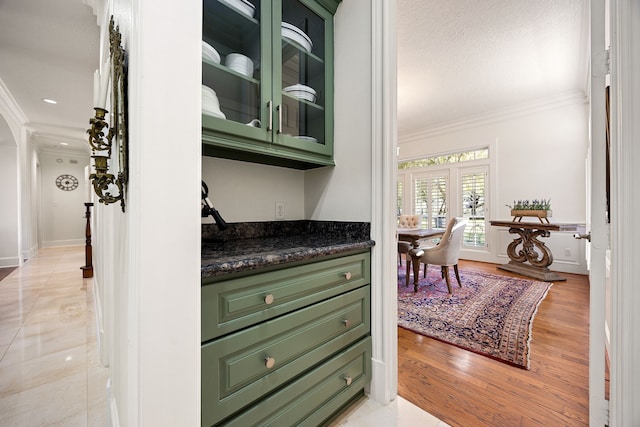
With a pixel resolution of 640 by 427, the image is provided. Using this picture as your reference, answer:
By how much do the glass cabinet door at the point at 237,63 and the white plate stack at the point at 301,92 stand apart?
0.51 ft

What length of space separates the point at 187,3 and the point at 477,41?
10.7ft

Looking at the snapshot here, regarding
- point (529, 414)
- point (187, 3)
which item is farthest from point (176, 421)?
point (529, 414)

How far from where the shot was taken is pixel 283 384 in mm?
1008

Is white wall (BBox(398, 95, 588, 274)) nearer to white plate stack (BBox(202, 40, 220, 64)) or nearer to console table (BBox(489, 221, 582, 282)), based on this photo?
console table (BBox(489, 221, 582, 282))

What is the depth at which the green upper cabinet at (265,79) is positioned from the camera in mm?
1167

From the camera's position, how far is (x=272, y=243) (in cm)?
131

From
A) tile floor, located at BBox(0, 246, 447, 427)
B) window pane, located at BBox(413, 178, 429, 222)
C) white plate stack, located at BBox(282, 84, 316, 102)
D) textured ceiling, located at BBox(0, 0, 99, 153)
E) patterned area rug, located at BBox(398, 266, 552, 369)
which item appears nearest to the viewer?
tile floor, located at BBox(0, 246, 447, 427)

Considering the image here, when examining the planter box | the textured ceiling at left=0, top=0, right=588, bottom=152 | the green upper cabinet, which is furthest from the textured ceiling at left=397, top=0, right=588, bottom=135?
the planter box

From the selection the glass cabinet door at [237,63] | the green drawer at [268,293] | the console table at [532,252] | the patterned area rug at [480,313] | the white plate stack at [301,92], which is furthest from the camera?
the console table at [532,252]

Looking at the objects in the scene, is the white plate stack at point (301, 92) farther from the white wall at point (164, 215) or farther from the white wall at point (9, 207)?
the white wall at point (9, 207)

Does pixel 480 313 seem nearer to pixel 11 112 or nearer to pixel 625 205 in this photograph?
pixel 625 205

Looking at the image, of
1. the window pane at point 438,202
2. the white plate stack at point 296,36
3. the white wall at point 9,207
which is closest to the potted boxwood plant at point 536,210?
the window pane at point 438,202

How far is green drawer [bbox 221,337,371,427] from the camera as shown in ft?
3.06

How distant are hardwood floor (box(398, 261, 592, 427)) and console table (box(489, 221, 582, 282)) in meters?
1.72
